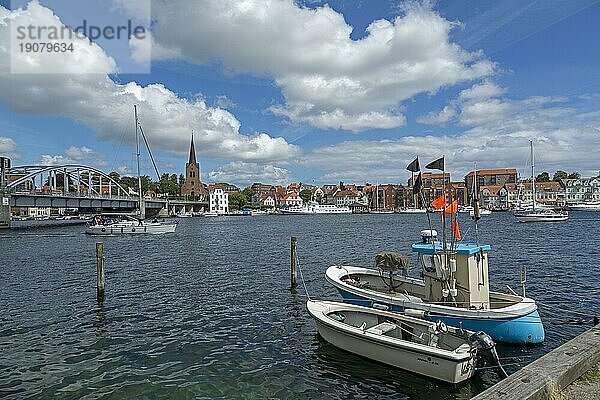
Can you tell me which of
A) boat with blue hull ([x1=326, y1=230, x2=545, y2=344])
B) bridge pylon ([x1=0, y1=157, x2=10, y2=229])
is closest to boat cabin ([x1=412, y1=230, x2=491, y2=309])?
boat with blue hull ([x1=326, y1=230, x2=545, y2=344])

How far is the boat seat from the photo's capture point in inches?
490

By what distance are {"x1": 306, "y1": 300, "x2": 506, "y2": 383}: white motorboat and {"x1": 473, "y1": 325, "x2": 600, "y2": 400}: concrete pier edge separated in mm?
2541

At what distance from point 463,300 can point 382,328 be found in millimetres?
3051

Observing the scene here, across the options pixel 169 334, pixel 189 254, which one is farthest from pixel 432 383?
pixel 189 254

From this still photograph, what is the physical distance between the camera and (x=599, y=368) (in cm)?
788

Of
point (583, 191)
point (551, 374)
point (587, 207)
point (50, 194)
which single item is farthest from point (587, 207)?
point (551, 374)

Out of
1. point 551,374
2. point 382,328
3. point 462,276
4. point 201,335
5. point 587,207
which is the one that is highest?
point 462,276

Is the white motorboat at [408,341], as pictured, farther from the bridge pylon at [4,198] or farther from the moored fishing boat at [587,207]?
the moored fishing boat at [587,207]

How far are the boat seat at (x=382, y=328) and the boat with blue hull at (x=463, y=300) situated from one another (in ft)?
3.01

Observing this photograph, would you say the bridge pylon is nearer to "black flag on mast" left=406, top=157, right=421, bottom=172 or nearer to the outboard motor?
"black flag on mast" left=406, top=157, right=421, bottom=172

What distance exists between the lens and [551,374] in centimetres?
709

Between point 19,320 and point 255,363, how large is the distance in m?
10.8

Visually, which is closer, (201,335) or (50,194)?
(201,335)

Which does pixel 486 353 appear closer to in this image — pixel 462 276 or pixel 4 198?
pixel 462 276
